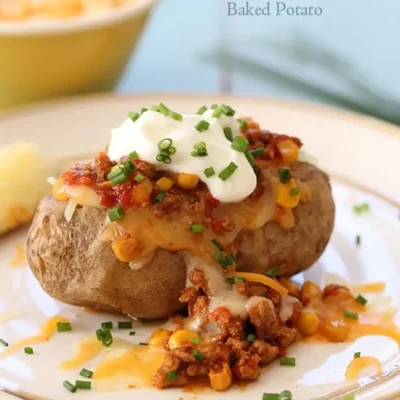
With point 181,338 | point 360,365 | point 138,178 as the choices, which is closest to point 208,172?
point 138,178

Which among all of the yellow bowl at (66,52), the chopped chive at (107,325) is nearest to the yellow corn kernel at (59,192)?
the chopped chive at (107,325)

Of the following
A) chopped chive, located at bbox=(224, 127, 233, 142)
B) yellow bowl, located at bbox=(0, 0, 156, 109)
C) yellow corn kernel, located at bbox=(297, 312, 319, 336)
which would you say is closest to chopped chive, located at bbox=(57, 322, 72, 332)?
yellow corn kernel, located at bbox=(297, 312, 319, 336)

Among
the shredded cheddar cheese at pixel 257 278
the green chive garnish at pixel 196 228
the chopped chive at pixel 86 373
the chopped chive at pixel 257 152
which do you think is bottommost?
the chopped chive at pixel 86 373

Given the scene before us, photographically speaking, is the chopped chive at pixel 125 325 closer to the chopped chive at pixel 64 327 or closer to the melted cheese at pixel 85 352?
the melted cheese at pixel 85 352

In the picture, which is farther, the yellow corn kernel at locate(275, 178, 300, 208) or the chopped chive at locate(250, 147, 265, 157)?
the chopped chive at locate(250, 147, 265, 157)

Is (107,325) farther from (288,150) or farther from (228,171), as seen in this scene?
(288,150)

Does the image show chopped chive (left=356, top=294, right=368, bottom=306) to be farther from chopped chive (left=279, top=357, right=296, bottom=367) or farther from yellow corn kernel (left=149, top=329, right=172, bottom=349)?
yellow corn kernel (left=149, top=329, right=172, bottom=349)
